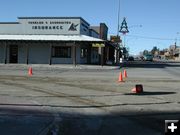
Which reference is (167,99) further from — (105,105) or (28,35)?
(28,35)

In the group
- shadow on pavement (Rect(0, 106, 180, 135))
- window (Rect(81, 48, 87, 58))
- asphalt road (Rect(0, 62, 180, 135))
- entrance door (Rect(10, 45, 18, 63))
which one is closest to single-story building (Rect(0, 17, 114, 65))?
entrance door (Rect(10, 45, 18, 63))

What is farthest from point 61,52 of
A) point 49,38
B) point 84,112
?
point 84,112

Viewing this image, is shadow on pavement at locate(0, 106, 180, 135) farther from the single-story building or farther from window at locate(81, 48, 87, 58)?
window at locate(81, 48, 87, 58)

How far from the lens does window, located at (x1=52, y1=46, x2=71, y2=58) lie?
55.6 m

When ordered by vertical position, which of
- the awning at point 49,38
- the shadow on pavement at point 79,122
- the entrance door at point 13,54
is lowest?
the shadow on pavement at point 79,122

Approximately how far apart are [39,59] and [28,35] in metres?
3.48

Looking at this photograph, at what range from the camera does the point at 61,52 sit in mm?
55781

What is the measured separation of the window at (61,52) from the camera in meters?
55.6

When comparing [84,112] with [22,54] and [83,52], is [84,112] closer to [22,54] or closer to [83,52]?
[22,54]

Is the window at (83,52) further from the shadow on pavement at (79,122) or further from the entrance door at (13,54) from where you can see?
the shadow on pavement at (79,122)

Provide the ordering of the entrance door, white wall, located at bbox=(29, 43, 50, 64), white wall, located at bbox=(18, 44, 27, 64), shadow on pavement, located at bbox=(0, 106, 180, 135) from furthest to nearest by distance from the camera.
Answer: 1. the entrance door
2. white wall, located at bbox=(18, 44, 27, 64)
3. white wall, located at bbox=(29, 43, 50, 64)
4. shadow on pavement, located at bbox=(0, 106, 180, 135)

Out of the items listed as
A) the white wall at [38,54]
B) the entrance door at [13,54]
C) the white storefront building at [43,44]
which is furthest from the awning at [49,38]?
the entrance door at [13,54]

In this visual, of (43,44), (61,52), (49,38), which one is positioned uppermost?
(49,38)

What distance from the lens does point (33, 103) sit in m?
14.0
